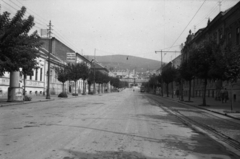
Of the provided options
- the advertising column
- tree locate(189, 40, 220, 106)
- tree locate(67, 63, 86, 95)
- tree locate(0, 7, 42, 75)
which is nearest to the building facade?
tree locate(189, 40, 220, 106)

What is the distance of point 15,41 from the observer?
19500 millimetres

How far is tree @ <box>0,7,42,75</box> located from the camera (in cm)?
A: 1888

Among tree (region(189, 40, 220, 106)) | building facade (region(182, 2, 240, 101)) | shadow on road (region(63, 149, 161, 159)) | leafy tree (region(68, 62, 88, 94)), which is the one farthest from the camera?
leafy tree (region(68, 62, 88, 94))

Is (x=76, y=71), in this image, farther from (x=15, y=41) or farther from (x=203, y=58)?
(x=15, y=41)

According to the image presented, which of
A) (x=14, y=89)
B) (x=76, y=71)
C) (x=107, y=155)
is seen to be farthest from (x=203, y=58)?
(x=76, y=71)

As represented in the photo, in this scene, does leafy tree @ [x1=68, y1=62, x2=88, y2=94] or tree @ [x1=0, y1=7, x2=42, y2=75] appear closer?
tree @ [x1=0, y1=7, x2=42, y2=75]

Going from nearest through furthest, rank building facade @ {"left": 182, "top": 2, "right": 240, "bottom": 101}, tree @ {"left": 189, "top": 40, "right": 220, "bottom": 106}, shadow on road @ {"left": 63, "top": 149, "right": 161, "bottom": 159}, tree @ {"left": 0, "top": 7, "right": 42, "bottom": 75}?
shadow on road @ {"left": 63, "top": 149, "right": 161, "bottom": 159} → tree @ {"left": 0, "top": 7, "right": 42, "bottom": 75} → tree @ {"left": 189, "top": 40, "right": 220, "bottom": 106} → building facade @ {"left": 182, "top": 2, "right": 240, "bottom": 101}

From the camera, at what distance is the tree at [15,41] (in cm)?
1888

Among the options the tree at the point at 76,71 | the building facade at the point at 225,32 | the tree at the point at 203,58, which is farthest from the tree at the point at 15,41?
the tree at the point at 76,71

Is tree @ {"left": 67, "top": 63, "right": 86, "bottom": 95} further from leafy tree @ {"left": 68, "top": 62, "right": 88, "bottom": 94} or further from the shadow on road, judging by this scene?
the shadow on road

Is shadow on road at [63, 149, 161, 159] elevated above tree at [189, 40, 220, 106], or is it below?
below

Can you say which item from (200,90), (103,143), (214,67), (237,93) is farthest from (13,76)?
(200,90)

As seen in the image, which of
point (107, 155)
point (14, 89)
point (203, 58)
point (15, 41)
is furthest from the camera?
point (14, 89)

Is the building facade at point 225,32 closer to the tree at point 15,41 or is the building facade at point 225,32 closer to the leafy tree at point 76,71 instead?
the tree at point 15,41
